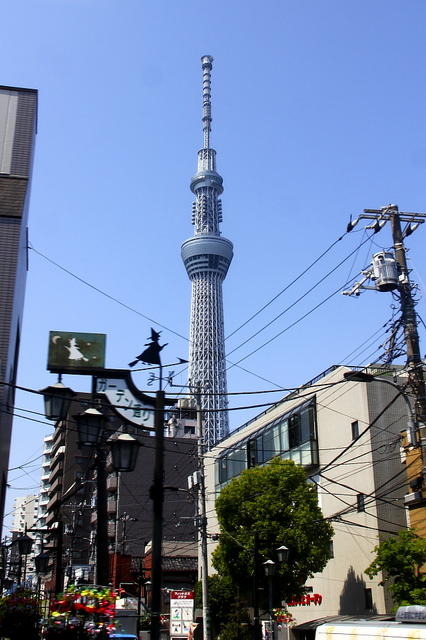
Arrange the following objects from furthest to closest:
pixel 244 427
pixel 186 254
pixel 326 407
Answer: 1. pixel 186 254
2. pixel 244 427
3. pixel 326 407

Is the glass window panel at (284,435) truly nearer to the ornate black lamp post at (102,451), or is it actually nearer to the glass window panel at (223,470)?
the glass window panel at (223,470)

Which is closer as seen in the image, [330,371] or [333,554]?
[333,554]

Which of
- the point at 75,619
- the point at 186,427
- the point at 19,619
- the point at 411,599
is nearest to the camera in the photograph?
the point at 75,619

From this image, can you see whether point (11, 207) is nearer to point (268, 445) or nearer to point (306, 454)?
point (306, 454)

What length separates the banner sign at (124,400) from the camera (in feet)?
52.4

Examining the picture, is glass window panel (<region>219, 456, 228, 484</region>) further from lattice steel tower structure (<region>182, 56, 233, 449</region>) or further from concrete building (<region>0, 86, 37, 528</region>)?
lattice steel tower structure (<region>182, 56, 233, 449</region>)

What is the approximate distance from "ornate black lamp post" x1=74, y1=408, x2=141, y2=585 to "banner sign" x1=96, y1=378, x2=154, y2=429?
1.20 meters

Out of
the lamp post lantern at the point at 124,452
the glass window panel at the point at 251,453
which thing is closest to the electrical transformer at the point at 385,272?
the lamp post lantern at the point at 124,452

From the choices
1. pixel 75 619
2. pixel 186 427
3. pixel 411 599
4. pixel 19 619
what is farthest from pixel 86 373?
pixel 186 427

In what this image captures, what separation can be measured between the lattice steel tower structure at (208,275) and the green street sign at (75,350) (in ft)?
356

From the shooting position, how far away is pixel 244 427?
5347 cm

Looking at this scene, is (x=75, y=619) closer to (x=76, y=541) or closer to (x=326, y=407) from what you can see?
(x=326, y=407)

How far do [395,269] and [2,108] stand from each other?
17.0m

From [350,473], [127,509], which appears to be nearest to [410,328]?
[350,473]
